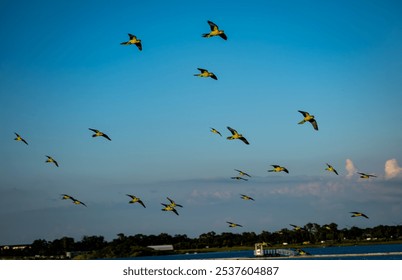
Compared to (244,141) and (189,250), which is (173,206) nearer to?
(244,141)

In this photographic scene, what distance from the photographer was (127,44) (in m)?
36.2

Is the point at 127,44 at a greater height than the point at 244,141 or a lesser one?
greater

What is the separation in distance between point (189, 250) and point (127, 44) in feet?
486
